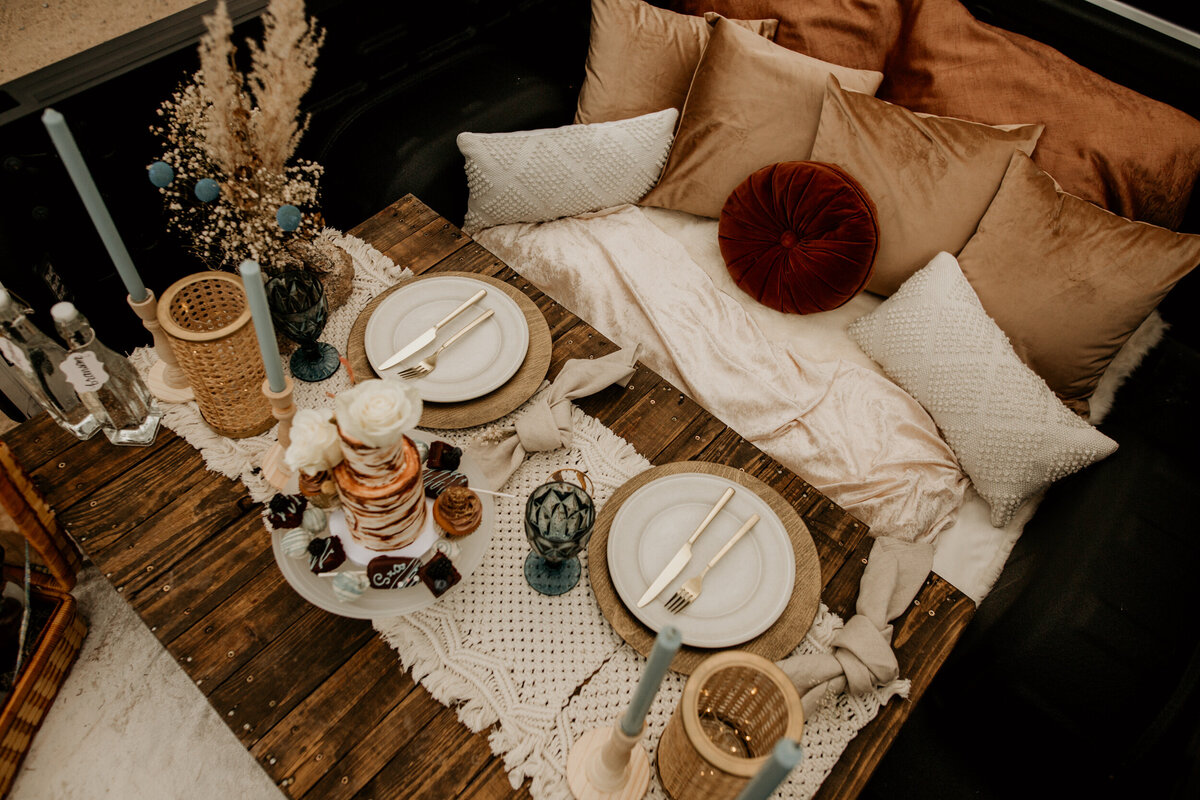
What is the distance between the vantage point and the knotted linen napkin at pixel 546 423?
1.08 meters

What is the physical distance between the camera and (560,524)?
899 mm

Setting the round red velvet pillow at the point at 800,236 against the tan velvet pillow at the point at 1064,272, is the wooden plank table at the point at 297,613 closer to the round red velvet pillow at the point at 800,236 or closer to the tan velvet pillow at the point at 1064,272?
the round red velvet pillow at the point at 800,236

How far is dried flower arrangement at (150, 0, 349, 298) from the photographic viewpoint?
0.89 m

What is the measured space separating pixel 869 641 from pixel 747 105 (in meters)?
1.24

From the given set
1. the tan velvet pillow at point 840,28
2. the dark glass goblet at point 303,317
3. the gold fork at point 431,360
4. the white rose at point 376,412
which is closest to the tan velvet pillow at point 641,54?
the tan velvet pillow at point 840,28

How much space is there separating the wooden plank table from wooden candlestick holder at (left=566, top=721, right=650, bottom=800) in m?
0.07

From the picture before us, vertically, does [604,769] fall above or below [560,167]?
below

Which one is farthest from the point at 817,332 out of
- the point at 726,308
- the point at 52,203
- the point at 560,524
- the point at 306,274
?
the point at 52,203

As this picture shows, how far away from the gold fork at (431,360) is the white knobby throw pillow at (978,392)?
92 centimetres

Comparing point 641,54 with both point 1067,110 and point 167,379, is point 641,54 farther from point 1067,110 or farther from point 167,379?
point 167,379

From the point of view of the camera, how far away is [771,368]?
63.0 inches

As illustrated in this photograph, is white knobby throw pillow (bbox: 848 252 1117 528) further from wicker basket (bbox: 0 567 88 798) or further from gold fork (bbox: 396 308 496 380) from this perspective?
wicker basket (bbox: 0 567 88 798)

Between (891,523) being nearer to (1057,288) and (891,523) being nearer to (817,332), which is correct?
(817,332)

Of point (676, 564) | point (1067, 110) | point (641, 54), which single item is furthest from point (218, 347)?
point (1067, 110)
